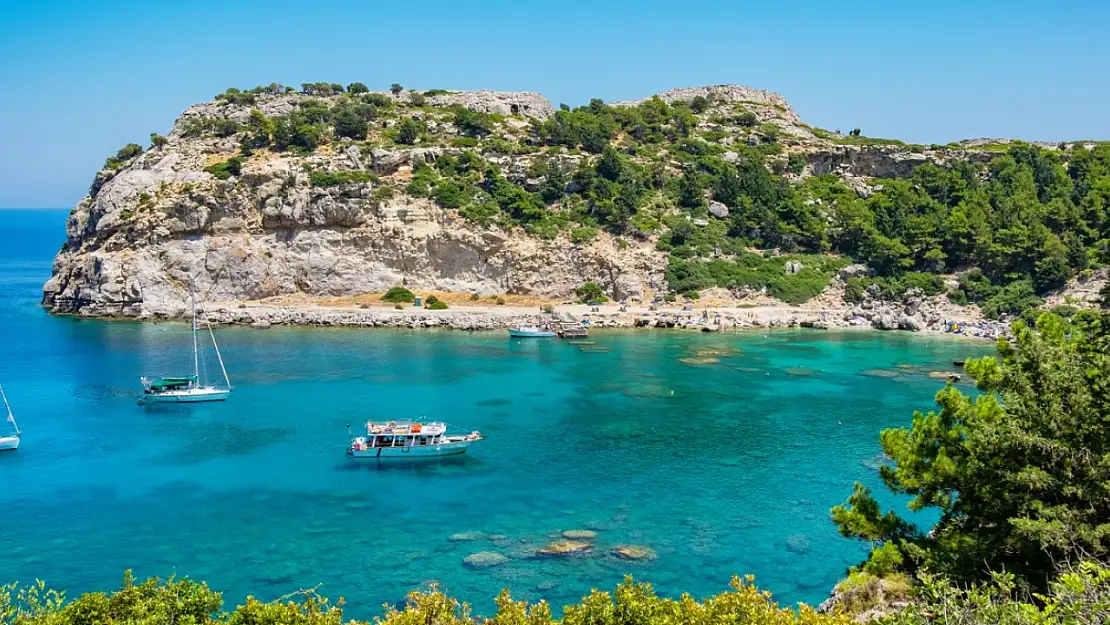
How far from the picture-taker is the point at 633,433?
3419cm

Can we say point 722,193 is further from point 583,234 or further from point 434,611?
point 434,611

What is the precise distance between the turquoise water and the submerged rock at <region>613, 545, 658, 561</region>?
446 mm

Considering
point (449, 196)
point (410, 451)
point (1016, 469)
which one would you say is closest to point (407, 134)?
point (449, 196)

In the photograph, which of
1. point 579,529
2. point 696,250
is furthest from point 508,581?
point 696,250

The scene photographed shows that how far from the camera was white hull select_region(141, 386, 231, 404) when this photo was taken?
39.1 m

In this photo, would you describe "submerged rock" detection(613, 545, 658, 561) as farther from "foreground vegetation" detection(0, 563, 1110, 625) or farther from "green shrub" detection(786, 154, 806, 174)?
"green shrub" detection(786, 154, 806, 174)

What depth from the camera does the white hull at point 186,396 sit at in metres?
39.1

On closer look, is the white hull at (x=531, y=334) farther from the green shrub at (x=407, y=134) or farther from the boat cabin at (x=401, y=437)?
the green shrub at (x=407, y=134)

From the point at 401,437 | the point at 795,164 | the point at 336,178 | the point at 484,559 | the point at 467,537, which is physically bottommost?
the point at 484,559

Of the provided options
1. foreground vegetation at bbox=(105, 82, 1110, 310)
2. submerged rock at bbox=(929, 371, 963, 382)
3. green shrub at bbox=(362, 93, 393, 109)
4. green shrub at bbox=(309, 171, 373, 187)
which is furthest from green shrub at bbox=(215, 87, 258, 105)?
submerged rock at bbox=(929, 371, 963, 382)

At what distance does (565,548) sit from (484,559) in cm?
226

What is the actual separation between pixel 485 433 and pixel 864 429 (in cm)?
1574

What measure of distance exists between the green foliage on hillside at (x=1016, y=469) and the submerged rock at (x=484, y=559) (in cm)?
879

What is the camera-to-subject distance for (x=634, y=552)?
22.6m
